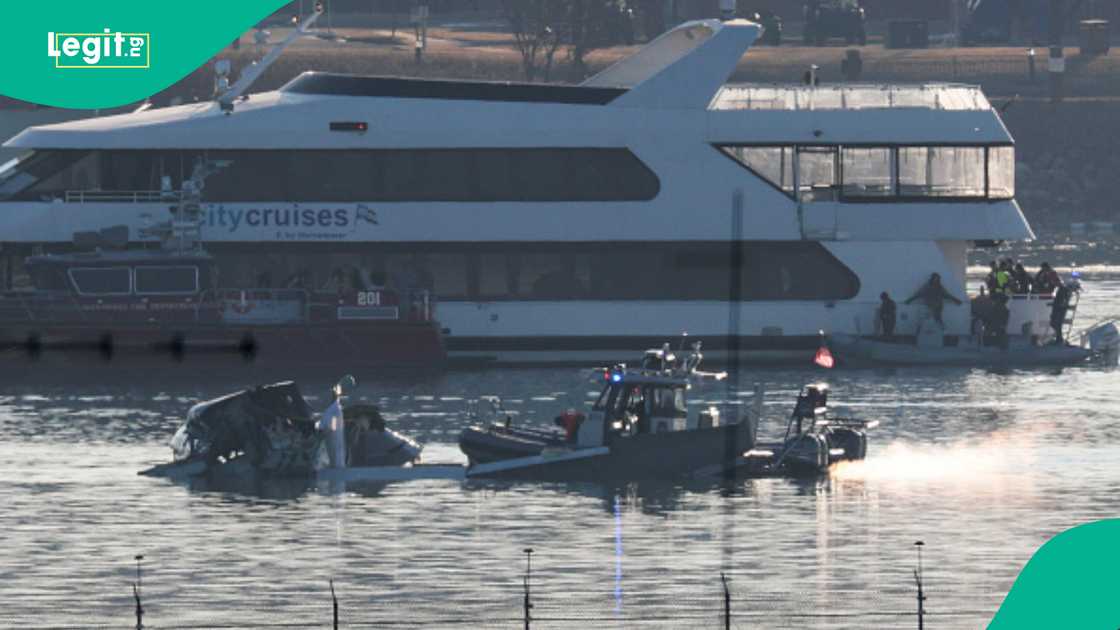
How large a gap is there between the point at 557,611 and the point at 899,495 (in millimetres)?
10557

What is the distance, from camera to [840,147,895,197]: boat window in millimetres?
54375

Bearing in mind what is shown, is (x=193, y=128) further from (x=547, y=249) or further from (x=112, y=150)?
(x=547, y=249)

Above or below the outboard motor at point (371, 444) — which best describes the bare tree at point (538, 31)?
above

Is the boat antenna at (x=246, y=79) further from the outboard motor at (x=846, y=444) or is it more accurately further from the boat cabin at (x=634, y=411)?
the outboard motor at (x=846, y=444)

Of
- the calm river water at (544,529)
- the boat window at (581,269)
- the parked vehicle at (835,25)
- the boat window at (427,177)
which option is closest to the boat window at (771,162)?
the boat window at (581,269)

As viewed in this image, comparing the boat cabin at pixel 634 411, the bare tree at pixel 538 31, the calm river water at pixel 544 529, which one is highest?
the bare tree at pixel 538 31

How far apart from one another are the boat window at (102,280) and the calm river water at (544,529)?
2607 millimetres

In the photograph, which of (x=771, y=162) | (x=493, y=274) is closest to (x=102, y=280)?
(x=493, y=274)

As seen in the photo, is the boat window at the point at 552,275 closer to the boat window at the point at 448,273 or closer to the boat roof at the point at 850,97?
the boat window at the point at 448,273

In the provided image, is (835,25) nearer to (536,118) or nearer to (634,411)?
(536,118)

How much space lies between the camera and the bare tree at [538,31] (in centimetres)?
10906

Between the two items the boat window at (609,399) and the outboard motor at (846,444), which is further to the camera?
the outboard motor at (846,444)

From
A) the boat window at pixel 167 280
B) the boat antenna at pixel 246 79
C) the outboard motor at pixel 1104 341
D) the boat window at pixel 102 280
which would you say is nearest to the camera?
the boat window at pixel 102 280

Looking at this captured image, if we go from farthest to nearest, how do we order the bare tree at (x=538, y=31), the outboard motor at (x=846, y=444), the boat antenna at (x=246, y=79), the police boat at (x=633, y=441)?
1. the bare tree at (x=538, y=31)
2. the boat antenna at (x=246, y=79)
3. the outboard motor at (x=846, y=444)
4. the police boat at (x=633, y=441)
